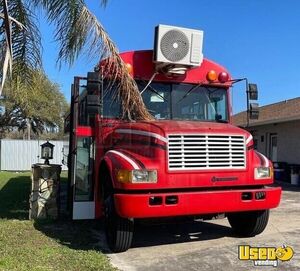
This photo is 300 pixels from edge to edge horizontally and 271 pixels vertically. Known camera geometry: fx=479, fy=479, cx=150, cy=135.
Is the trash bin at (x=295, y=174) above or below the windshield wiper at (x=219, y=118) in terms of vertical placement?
below

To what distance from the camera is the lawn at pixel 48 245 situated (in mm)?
6137

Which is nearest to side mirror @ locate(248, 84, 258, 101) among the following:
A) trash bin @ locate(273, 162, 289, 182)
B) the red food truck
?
the red food truck

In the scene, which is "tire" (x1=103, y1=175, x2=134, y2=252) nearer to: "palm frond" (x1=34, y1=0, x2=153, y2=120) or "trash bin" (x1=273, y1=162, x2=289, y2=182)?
"palm frond" (x1=34, y1=0, x2=153, y2=120)

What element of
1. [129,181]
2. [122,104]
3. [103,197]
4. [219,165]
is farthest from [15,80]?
[219,165]

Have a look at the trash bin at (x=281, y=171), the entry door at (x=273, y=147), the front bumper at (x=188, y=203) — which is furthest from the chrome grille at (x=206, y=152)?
the entry door at (x=273, y=147)

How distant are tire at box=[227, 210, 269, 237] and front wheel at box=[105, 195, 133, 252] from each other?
1.87 metres

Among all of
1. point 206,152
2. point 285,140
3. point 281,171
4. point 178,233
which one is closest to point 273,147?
point 285,140

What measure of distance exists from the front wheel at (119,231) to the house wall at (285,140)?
45.0ft

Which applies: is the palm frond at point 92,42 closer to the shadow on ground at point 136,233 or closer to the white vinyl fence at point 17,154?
the shadow on ground at point 136,233

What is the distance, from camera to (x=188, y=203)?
6.49 metres

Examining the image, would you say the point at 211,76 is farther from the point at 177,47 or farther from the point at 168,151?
the point at 168,151

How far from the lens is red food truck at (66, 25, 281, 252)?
21.3ft

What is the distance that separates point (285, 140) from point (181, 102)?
44.1ft

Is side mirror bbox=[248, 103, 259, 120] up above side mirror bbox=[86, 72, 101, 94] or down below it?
below
